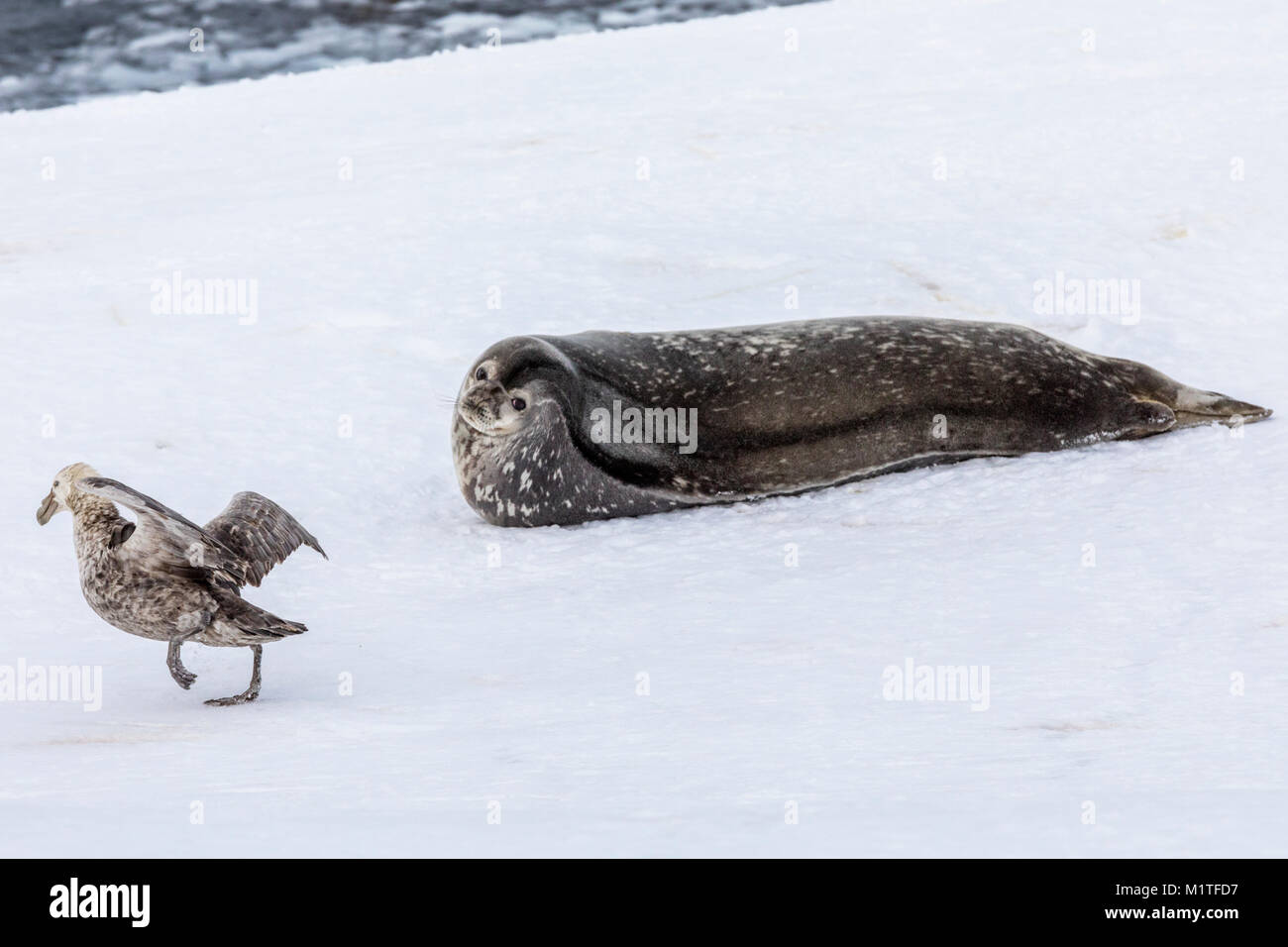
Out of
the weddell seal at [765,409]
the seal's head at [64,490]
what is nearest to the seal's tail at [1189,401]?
the weddell seal at [765,409]

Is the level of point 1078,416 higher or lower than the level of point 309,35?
lower

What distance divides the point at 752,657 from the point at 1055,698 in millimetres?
650

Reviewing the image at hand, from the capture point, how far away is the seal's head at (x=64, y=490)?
331cm

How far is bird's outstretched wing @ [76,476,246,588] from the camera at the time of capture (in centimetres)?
309

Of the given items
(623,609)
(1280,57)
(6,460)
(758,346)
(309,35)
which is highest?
(309,35)

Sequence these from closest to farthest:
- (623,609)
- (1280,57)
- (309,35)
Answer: (623,609), (1280,57), (309,35)

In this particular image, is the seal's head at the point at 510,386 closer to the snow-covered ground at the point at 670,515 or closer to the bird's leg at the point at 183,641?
the snow-covered ground at the point at 670,515

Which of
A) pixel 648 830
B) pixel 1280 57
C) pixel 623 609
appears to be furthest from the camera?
pixel 1280 57

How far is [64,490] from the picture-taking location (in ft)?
11.0

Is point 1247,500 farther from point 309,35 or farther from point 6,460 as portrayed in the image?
point 309,35

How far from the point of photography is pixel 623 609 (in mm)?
3820

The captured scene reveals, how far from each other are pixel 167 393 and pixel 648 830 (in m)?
3.38

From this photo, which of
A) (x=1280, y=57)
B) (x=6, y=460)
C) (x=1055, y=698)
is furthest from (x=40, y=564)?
(x=1280, y=57)

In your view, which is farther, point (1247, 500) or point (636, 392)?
point (636, 392)
